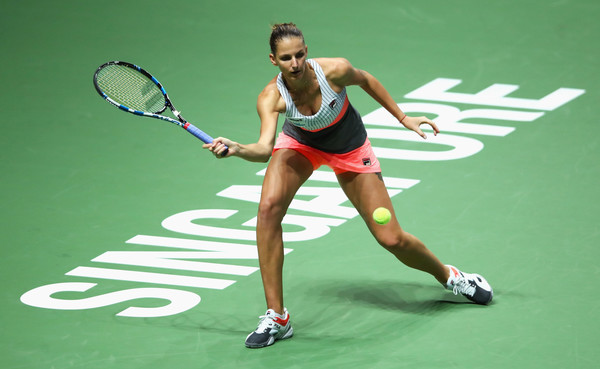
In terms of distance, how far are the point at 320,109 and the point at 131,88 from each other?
4.47 ft

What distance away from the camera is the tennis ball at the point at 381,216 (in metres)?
6.81

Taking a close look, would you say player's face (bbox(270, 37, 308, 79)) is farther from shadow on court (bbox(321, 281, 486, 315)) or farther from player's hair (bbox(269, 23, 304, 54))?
shadow on court (bbox(321, 281, 486, 315))

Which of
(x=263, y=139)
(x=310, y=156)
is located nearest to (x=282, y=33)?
(x=263, y=139)

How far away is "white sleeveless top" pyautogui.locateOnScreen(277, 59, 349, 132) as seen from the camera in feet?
22.3

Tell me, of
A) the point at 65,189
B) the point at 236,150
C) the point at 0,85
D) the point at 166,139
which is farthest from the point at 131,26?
the point at 236,150

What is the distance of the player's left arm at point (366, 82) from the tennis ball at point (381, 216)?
0.57 m

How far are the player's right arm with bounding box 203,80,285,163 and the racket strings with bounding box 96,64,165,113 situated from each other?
0.81 metres

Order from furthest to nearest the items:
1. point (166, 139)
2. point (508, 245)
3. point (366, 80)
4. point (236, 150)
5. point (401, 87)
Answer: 1. point (401, 87)
2. point (166, 139)
3. point (508, 245)
4. point (366, 80)
5. point (236, 150)

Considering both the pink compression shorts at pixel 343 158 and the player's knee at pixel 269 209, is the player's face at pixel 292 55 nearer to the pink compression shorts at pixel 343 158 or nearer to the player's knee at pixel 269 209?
the pink compression shorts at pixel 343 158

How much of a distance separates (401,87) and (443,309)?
4.76 meters

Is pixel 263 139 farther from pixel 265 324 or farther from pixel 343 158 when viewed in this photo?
pixel 265 324

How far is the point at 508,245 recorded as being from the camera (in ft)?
26.4

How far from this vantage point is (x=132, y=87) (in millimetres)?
7336

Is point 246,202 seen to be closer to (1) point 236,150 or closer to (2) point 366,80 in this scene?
(2) point 366,80
